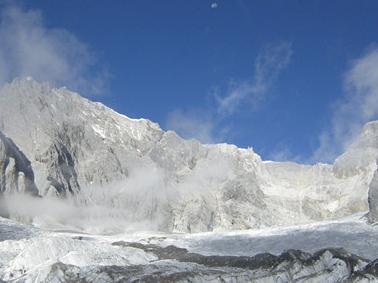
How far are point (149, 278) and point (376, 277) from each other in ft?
152

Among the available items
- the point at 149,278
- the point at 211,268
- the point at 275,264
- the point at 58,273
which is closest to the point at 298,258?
the point at 275,264

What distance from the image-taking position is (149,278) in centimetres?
16888

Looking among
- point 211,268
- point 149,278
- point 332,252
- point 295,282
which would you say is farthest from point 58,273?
point 332,252

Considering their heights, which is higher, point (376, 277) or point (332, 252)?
point (332, 252)

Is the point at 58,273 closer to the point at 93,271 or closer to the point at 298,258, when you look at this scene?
the point at 93,271

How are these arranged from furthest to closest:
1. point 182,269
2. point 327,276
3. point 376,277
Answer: point 182,269, point 327,276, point 376,277

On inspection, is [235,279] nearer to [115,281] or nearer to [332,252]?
[115,281]

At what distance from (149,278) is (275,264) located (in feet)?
102

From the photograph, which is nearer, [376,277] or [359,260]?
[376,277]

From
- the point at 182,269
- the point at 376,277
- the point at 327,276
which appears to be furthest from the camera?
the point at 182,269

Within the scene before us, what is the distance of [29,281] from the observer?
588ft

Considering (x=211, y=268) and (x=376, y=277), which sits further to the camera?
(x=211, y=268)

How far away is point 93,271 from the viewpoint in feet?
569

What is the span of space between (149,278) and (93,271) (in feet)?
43.0
